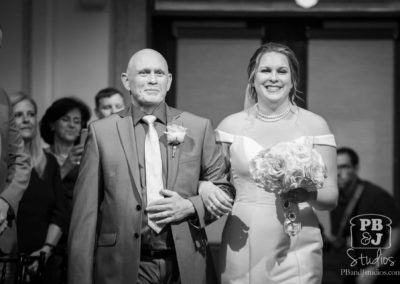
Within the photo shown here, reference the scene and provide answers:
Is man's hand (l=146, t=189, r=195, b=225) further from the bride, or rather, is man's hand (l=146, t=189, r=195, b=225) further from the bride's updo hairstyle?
the bride's updo hairstyle

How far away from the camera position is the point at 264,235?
4961mm

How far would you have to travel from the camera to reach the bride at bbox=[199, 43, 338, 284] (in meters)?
4.92

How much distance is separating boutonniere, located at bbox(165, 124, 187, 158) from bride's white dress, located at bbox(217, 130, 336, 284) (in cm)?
50

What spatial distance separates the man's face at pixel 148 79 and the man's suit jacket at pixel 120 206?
15cm

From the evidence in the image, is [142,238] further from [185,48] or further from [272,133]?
[185,48]

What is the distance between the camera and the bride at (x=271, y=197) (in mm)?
4918

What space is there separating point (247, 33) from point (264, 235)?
11.8ft

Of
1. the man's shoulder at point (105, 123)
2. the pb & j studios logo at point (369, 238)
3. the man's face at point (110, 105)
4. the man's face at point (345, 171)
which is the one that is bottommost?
the pb & j studios logo at point (369, 238)

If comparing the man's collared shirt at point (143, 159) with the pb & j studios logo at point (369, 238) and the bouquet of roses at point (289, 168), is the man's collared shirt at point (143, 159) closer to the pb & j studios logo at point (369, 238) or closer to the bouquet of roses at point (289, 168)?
the bouquet of roses at point (289, 168)

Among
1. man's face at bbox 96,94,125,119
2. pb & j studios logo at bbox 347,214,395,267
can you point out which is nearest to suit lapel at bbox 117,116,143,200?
man's face at bbox 96,94,125,119

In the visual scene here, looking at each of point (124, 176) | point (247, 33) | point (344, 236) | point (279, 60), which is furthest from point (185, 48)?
point (124, 176)

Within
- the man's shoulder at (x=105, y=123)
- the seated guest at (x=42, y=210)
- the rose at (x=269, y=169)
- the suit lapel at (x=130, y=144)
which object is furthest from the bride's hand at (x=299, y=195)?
the seated guest at (x=42, y=210)

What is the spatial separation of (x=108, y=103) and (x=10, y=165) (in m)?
1.56

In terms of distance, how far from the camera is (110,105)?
6496 millimetres
